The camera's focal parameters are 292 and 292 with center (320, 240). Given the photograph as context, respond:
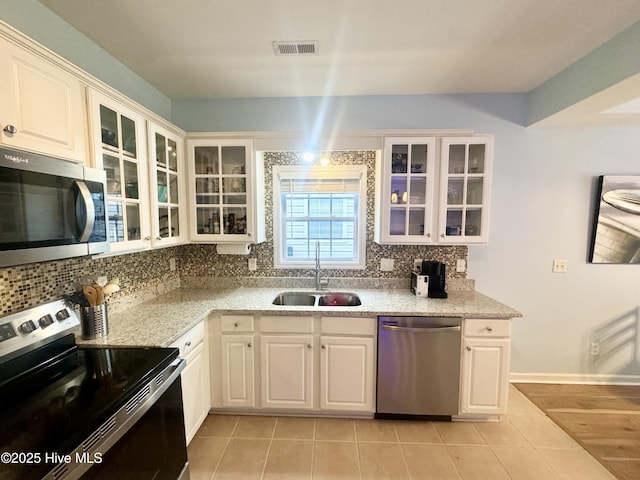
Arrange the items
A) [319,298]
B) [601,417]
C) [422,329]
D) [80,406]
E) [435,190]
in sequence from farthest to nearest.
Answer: [319,298], [435,190], [601,417], [422,329], [80,406]

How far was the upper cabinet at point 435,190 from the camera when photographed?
2.33 m

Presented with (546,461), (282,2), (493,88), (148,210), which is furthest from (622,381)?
(148,210)

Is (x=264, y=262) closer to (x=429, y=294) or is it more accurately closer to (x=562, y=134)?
(x=429, y=294)

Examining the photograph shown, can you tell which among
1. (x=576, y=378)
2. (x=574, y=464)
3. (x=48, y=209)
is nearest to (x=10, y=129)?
(x=48, y=209)

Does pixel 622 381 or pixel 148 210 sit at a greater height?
pixel 148 210

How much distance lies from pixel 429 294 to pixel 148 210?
2.20 metres

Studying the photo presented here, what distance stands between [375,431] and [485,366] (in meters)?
0.93

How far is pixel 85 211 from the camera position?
1258mm

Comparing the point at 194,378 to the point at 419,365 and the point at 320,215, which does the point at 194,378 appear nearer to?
the point at 419,365

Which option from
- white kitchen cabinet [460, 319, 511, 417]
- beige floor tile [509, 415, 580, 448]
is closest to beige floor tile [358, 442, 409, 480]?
white kitchen cabinet [460, 319, 511, 417]

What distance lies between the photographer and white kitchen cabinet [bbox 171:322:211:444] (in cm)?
183

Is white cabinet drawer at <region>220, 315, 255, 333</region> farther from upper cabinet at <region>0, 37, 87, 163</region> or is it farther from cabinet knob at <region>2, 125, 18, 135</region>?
cabinet knob at <region>2, 125, 18, 135</region>

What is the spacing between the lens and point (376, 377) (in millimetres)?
2160

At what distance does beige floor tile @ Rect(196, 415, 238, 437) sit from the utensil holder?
105cm
